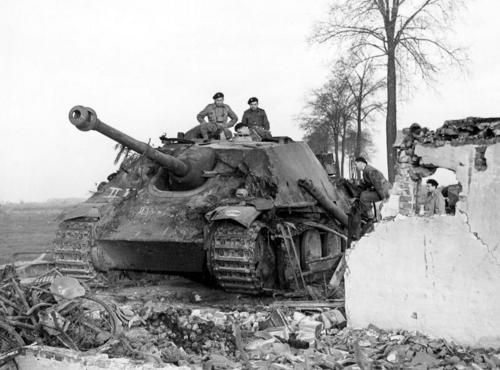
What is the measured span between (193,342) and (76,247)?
4.04m

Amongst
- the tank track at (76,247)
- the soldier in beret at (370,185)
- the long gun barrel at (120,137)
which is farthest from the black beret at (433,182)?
the tank track at (76,247)

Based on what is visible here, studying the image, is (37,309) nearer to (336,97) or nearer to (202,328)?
(202,328)

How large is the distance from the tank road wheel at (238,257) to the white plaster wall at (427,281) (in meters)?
2.03

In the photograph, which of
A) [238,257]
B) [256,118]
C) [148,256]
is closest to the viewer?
[238,257]

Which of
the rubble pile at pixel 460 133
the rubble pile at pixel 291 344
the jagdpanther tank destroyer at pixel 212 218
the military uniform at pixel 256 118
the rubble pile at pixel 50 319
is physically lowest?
the rubble pile at pixel 291 344

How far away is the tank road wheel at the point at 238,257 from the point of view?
9539mm

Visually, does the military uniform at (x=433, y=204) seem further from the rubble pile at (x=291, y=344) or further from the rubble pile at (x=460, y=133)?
the rubble pile at (x=291, y=344)

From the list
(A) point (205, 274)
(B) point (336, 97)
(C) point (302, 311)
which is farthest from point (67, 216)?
(B) point (336, 97)

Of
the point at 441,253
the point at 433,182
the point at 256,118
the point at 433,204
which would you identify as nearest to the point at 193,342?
the point at 441,253

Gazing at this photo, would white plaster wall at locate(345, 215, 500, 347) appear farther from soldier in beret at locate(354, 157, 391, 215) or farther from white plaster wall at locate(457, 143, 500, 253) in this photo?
soldier in beret at locate(354, 157, 391, 215)

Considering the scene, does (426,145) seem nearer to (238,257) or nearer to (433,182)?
(433,182)

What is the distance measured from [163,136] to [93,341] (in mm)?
5750

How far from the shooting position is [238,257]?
9.53 meters

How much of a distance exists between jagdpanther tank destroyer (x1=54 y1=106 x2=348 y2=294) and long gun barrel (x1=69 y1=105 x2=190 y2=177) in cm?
2
